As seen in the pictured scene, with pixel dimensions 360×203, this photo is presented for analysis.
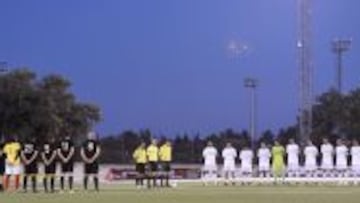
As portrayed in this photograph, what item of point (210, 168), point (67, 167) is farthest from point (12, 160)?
point (210, 168)

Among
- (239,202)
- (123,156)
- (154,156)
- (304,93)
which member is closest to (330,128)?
(123,156)

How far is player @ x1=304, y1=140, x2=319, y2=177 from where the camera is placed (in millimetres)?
56781

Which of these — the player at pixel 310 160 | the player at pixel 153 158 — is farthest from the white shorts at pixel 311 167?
the player at pixel 153 158

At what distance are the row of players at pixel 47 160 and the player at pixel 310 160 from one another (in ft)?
62.9

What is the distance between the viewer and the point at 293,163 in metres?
57.3

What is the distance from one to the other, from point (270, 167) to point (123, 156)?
26.1 meters

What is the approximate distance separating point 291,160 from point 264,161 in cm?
157

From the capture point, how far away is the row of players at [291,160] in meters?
55.8

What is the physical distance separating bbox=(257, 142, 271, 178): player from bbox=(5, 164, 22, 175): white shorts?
64.1ft

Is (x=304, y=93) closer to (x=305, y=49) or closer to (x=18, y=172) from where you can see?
(x=305, y=49)

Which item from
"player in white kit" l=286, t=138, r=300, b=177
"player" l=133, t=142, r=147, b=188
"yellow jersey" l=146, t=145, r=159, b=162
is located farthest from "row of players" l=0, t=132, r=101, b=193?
"player in white kit" l=286, t=138, r=300, b=177

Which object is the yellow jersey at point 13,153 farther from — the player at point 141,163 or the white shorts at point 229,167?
the white shorts at point 229,167

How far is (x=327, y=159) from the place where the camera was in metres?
56.8

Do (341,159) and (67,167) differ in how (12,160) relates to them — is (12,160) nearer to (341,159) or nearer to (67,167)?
(67,167)
